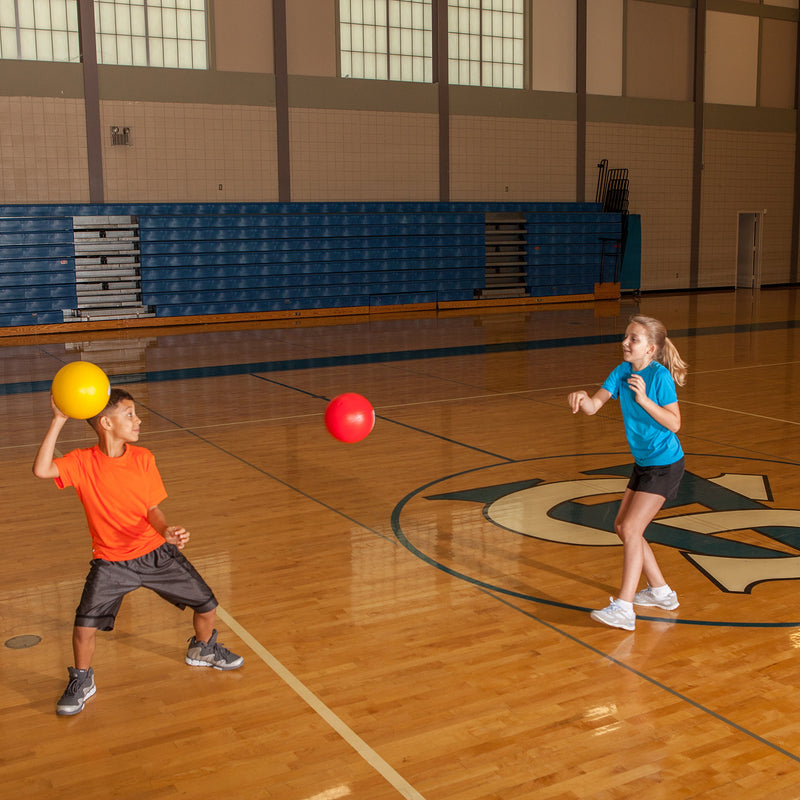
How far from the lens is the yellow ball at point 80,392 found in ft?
12.5

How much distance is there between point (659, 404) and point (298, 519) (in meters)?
2.85

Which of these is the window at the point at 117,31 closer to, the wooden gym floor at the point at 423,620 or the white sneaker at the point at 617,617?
the wooden gym floor at the point at 423,620

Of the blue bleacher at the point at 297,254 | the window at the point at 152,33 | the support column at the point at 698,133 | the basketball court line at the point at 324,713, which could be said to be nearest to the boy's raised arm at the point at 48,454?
the basketball court line at the point at 324,713

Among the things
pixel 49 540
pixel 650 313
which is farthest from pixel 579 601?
pixel 650 313

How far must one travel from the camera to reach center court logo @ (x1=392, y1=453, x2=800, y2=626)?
510cm

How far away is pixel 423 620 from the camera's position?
4777mm

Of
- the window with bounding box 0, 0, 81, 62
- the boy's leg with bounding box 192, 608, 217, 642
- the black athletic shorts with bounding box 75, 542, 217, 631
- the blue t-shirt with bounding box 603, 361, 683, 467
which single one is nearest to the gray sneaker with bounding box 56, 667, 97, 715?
the black athletic shorts with bounding box 75, 542, 217, 631

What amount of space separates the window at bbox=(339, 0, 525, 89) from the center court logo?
16.0 m

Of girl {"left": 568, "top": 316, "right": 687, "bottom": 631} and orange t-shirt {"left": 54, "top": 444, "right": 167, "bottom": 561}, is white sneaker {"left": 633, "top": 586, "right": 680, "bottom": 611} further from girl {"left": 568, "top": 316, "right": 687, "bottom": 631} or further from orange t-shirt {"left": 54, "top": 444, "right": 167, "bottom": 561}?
orange t-shirt {"left": 54, "top": 444, "right": 167, "bottom": 561}

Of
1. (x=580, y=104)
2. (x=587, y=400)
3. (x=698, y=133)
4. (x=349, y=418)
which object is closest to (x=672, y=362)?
(x=587, y=400)

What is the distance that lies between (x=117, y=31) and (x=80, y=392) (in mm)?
17156

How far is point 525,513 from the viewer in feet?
21.4

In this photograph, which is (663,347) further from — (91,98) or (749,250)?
(749,250)

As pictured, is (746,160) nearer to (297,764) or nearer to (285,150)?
(285,150)
